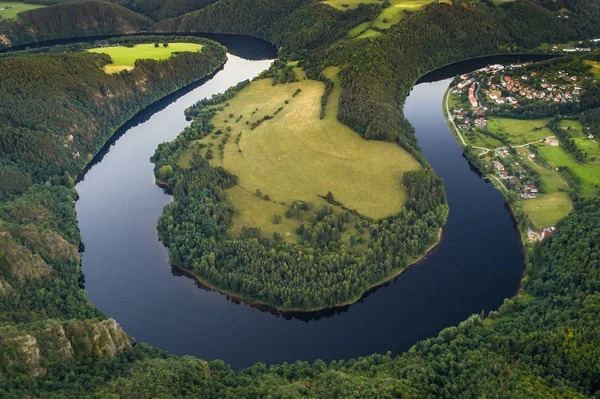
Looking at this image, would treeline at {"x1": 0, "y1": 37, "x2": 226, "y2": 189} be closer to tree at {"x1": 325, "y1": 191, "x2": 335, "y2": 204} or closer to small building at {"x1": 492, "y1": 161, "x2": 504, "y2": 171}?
tree at {"x1": 325, "y1": 191, "x2": 335, "y2": 204}

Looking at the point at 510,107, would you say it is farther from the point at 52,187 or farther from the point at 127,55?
the point at 127,55

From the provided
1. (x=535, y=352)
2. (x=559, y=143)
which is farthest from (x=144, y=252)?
(x=559, y=143)

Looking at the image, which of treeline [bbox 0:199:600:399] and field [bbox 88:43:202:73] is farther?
field [bbox 88:43:202:73]

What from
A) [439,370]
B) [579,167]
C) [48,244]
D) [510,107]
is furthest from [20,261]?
[510,107]

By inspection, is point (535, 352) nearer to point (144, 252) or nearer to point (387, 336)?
point (387, 336)

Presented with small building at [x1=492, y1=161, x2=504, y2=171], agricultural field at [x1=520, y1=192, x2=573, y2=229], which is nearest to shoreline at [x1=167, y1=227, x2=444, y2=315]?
agricultural field at [x1=520, y1=192, x2=573, y2=229]

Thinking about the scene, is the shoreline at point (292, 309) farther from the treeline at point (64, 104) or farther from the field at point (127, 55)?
the field at point (127, 55)
